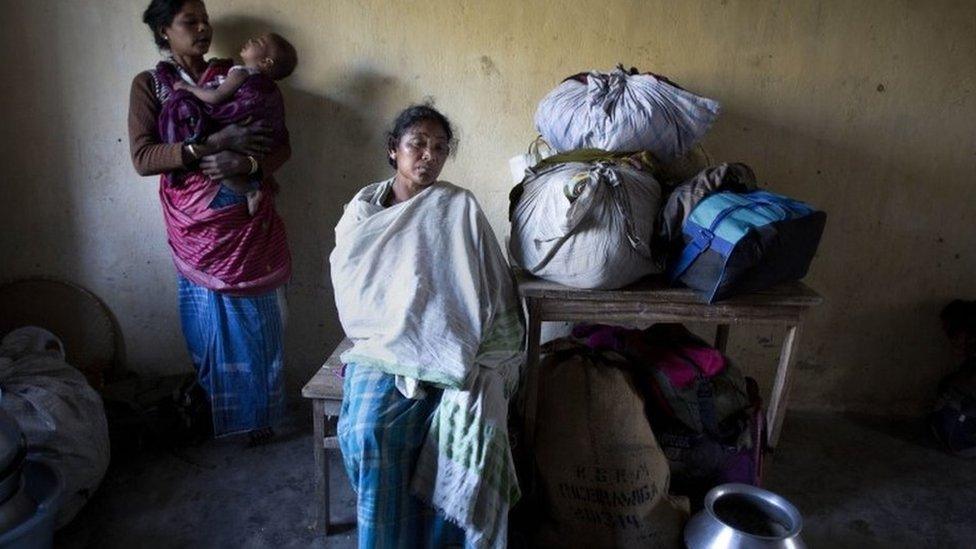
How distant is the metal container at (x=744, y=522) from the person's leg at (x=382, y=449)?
2.62ft

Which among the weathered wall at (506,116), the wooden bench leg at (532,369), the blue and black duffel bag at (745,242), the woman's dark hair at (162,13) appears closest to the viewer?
the blue and black duffel bag at (745,242)

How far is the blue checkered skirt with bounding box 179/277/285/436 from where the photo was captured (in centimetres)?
233

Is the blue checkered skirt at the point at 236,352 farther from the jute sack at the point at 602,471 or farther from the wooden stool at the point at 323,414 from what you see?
Result: the jute sack at the point at 602,471

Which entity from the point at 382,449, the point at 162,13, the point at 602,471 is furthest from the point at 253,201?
the point at 602,471

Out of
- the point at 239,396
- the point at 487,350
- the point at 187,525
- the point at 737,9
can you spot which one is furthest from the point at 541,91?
the point at 187,525

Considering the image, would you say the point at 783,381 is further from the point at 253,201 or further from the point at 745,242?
the point at 253,201

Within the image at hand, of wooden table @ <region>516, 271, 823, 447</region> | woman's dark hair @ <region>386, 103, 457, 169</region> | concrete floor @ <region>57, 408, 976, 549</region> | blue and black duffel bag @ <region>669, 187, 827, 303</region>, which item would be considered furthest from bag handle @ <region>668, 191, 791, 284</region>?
concrete floor @ <region>57, 408, 976, 549</region>

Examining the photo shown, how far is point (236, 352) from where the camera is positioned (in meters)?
2.37

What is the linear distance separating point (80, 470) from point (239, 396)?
0.56 metres

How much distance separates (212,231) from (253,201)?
18 centimetres

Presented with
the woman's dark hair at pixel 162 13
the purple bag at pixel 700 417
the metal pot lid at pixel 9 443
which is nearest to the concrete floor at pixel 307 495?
the purple bag at pixel 700 417

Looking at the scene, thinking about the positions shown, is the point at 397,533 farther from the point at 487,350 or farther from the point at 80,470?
the point at 80,470

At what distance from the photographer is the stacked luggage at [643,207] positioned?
173cm

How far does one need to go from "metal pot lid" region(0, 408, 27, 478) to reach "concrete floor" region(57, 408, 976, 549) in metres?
0.47
